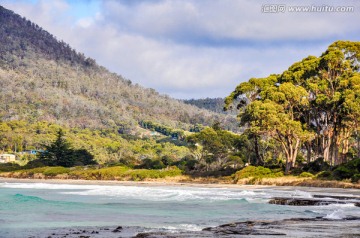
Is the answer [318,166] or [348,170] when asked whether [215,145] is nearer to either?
[318,166]

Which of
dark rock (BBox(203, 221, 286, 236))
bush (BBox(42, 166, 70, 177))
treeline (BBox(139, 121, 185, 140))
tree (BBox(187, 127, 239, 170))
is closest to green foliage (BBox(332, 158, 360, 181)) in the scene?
tree (BBox(187, 127, 239, 170))

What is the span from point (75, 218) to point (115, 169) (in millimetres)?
42886

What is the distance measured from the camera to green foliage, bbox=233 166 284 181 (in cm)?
5038

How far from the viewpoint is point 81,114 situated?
578 ft

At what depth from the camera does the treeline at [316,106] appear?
49531mm

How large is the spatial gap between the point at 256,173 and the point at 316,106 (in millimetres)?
8794

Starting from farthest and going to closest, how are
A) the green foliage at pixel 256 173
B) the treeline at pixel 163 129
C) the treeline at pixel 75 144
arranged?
the treeline at pixel 163 129 → the treeline at pixel 75 144 → the green foliage at pixel 256 173

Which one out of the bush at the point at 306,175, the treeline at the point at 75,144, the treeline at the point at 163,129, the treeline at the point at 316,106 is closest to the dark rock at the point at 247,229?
the bush at the point at 306,175

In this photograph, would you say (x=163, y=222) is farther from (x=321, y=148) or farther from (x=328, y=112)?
(x=321, y=148)

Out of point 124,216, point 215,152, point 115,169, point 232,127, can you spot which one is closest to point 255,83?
point 215,152

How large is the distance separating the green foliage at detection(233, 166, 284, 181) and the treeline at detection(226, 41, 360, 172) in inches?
77.5

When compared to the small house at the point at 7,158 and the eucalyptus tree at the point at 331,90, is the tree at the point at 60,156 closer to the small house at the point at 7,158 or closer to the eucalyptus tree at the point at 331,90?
the small house at the point at 7,158

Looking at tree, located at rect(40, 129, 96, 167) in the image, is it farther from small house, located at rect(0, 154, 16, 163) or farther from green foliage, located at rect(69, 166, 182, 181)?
small house, located at rect(0, 154, 16, 163)

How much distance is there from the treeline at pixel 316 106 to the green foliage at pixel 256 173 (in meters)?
1.97
